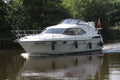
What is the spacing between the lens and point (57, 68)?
77.7 feet

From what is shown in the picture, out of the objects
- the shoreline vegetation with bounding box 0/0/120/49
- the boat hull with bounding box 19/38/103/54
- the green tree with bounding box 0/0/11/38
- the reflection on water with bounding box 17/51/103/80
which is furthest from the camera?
the shoreline vegetation with bounding box 0/0/120/49

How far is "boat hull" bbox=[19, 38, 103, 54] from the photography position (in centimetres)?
3044

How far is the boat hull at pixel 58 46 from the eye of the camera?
99.9 feet

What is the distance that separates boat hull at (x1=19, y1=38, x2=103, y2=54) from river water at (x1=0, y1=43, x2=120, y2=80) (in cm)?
57

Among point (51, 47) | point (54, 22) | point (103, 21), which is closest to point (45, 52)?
point (51, 47)

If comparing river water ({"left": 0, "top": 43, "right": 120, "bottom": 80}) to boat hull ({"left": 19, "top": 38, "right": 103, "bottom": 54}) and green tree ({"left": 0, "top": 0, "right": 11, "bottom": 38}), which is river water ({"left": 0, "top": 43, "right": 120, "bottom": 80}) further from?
green tree ({"left": 0, "top": 0, "right": 11, "bottom": 38})

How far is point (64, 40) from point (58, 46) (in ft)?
2.16

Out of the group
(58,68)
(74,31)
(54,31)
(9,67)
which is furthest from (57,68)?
(74,31)

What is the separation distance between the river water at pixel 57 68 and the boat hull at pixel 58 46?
1.86 ft

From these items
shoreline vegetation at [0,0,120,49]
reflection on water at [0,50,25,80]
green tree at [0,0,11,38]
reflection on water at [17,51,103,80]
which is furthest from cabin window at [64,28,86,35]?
green tree at [0,0,11,38]

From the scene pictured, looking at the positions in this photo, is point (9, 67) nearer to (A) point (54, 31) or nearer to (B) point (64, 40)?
(B) point (64, 40)

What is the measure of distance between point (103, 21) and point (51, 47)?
34.2 meters

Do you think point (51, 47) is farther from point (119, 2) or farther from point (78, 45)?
point (119, 2)

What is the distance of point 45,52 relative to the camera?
1220 inches
